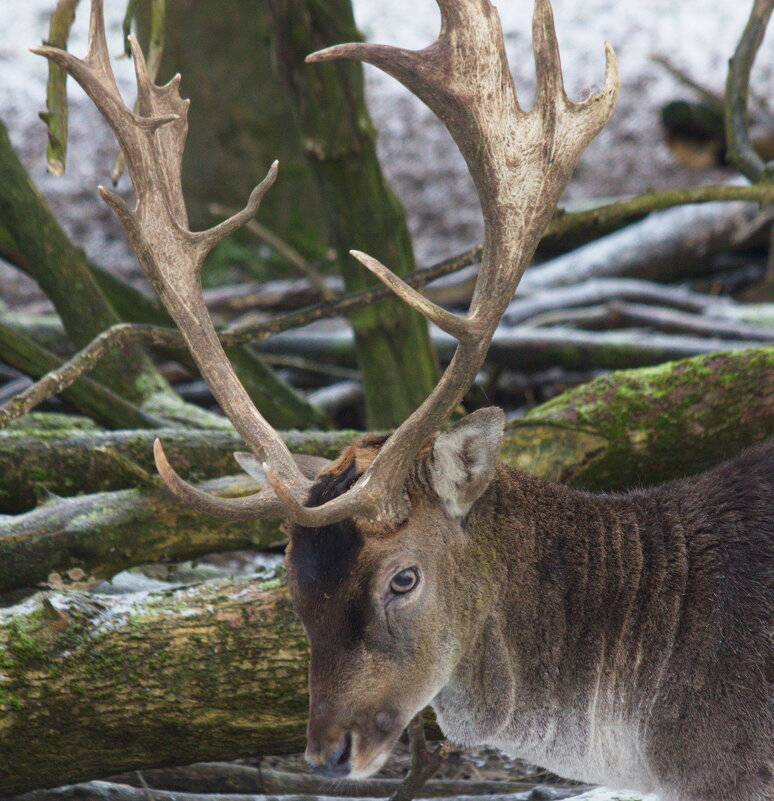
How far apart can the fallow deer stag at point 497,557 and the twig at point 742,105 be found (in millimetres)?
2347

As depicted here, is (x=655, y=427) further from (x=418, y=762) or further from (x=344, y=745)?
(x=344, y=745)

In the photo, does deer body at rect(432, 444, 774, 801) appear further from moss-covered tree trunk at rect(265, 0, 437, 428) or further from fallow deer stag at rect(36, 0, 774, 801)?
moss-covered tree trunk at rect(265, 0, 437, 428)

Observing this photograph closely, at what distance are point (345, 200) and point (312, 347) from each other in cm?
226

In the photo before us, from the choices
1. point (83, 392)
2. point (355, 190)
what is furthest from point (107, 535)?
point (355, 190)

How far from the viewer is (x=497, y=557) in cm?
364

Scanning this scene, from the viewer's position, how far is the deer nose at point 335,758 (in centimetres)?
324

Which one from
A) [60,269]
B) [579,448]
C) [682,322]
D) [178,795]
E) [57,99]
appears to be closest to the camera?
[178,795]

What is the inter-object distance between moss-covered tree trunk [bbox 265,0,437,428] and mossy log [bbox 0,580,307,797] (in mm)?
2928

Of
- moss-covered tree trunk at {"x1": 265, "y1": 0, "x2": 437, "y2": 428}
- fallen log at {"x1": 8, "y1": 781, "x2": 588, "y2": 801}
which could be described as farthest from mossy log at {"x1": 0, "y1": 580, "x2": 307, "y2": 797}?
moss-covered tree trunk at {"x1": 265, "y1": 0, "x2": 437, "y2": 428}

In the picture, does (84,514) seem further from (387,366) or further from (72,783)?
(387,366)

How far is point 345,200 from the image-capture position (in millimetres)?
6762

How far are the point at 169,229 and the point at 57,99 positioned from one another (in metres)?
1.38

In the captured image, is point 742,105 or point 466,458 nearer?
point 466,458

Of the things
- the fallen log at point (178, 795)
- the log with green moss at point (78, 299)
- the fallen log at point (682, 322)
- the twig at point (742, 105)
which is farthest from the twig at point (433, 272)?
the fallen log at point (682, 322)
